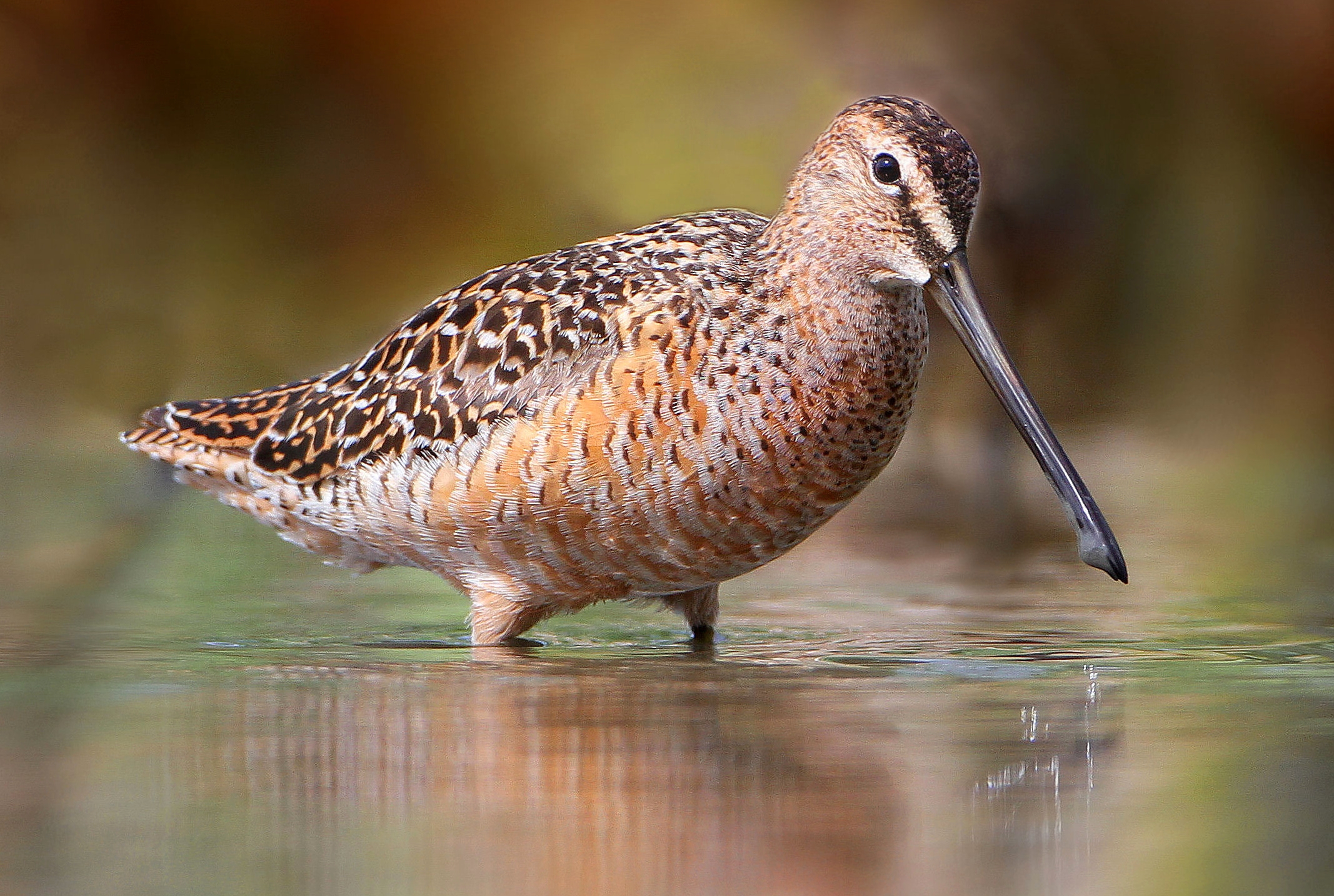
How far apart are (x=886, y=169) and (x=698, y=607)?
1356mm

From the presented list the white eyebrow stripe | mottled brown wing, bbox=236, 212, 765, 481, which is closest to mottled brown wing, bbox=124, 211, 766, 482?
mottled brown wing, bbox=236, 212, 765, 481

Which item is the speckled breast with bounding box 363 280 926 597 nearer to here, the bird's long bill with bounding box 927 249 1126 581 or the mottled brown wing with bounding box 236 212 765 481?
the mottled brown wing with bounding box 236 212 765 481

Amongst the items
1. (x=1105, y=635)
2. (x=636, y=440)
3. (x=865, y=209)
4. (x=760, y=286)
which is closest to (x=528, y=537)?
(x=636, y=440)

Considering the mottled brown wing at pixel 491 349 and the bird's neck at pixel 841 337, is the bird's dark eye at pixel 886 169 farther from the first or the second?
the mottled brown wing at pixel 491 349

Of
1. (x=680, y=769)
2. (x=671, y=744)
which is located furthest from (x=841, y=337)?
(x=680, y=769)

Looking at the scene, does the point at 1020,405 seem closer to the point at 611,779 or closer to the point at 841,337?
the point at 841,337

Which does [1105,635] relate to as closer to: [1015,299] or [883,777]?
[883,777]

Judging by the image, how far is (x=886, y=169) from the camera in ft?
16.0

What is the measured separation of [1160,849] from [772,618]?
8.23 ft

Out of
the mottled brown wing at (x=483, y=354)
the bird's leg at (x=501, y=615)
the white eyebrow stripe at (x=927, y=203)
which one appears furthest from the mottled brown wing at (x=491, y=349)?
the white eyebrow stripe at (x=927, y=203)

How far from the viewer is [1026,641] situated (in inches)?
208

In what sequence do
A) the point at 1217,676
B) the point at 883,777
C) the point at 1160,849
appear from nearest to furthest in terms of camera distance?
the point at 1160,849, the point at 883,777, the point at 1217,676

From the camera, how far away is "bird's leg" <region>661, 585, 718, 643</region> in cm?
550

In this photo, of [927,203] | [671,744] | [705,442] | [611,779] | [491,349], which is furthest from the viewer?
[491,349]
